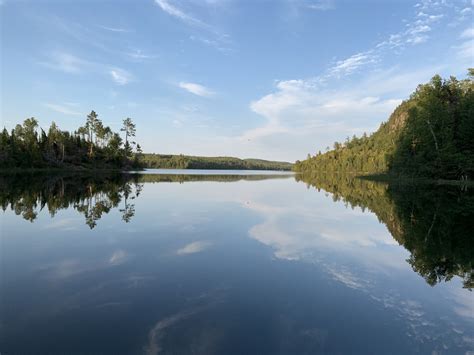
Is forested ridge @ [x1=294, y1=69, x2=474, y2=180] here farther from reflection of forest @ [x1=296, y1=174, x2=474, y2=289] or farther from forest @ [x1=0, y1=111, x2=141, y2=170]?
forest @ [x1=0, y1=111, x2=141, y2=170]

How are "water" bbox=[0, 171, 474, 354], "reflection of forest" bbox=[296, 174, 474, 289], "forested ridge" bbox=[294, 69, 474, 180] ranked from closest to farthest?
"water" bbox=[0, 171, 474, 354], "reflection of forest" bbox=[296, 174, 474, 289], "forested ridge" bbox=[294, 69, 474, 180]

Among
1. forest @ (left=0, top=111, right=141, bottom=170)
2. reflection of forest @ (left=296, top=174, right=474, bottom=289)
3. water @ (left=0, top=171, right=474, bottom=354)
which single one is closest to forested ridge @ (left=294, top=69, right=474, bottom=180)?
reflection of forest @ (left=296, top=174, right=474, bottom=289)

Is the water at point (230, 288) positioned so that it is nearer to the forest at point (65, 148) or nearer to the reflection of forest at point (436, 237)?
the reflection of forest at point (436, 237)

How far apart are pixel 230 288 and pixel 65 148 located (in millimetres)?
92968

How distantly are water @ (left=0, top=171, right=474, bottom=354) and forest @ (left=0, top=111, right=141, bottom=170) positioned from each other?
213 feet

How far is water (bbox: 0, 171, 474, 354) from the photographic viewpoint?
4789 mm

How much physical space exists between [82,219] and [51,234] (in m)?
3.28

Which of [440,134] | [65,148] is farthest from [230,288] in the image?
[65,148]

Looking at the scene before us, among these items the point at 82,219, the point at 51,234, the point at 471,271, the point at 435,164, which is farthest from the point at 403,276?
the point at 435,164

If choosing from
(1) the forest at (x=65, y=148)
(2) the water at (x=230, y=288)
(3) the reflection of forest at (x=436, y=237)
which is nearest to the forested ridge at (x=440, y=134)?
(3) the reflection of forest at (x=436, y=237)

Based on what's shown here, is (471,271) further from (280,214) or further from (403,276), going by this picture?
(280,214)

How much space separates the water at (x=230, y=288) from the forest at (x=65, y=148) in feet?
213

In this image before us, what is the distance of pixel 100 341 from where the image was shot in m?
4.55

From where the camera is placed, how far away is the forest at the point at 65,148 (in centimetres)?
6538
